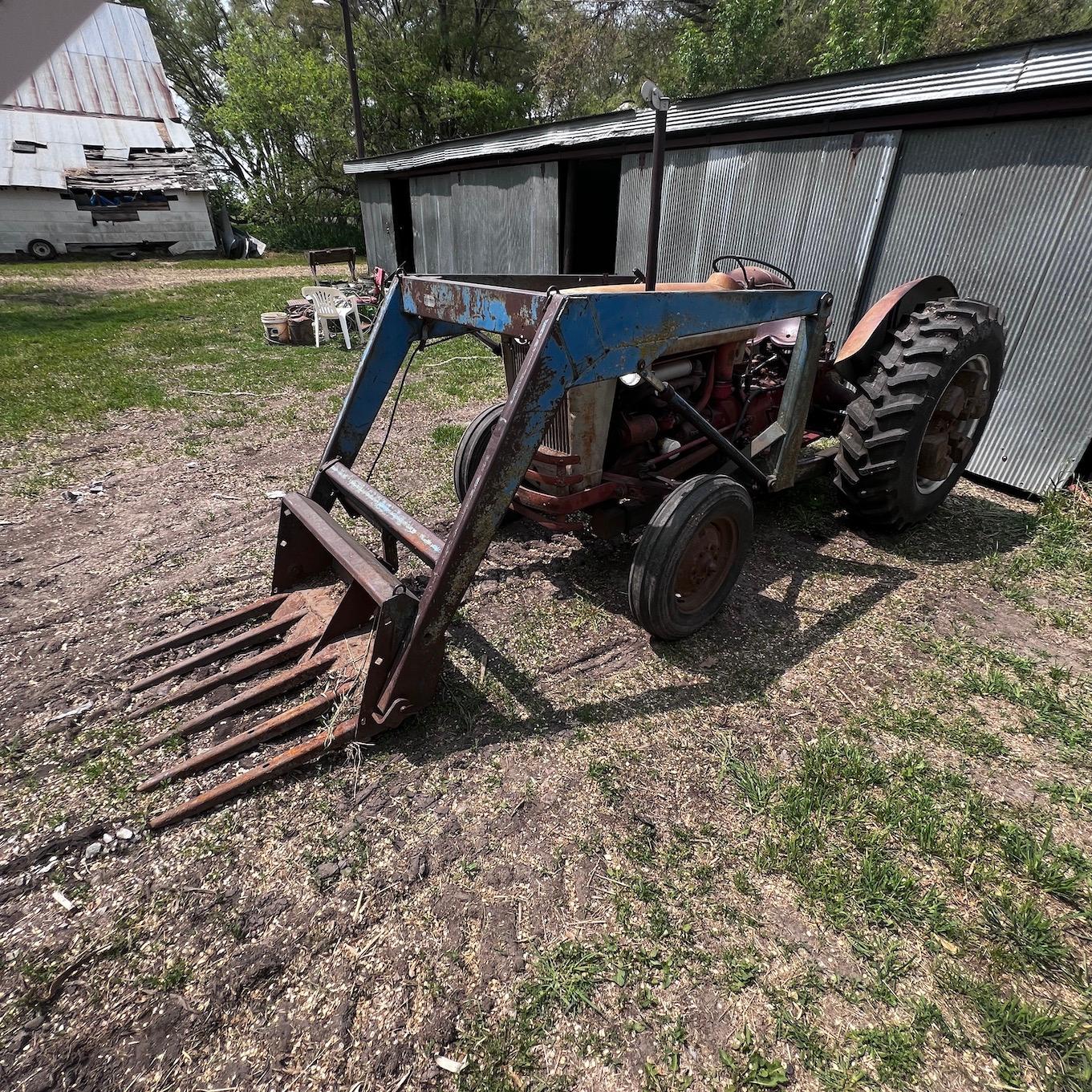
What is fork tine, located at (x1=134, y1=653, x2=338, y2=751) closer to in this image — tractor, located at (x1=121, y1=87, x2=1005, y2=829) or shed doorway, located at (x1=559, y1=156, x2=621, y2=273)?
tractor, located at (x1=121, y1=87, x2=1005, y2=829)

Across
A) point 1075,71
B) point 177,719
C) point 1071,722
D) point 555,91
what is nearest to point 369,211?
point 1075,71

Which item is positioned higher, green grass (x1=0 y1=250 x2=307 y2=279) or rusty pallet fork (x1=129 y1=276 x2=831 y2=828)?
rusty pallet fork (x1=129 y1=276 x2=831 y2=828)

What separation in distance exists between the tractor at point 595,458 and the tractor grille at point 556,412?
1 cm

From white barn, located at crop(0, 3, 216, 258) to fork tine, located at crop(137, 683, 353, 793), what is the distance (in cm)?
2526

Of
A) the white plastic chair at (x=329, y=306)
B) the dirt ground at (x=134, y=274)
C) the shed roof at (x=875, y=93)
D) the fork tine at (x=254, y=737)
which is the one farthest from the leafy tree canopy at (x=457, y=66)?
the fork tine at (x=254, y=737)

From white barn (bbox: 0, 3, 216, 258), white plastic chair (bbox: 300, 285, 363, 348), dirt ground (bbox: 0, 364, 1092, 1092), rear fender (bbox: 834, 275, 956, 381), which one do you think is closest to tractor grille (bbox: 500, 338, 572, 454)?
dirt ground (bbox: 0, 364, 1092, 1092)

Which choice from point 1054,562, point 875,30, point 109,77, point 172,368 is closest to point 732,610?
point 1054,562

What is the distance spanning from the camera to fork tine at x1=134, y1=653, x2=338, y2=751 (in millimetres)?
2459

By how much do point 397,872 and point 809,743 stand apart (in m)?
1.68

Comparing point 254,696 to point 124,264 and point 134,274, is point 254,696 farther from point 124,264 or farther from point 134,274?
point 124,264

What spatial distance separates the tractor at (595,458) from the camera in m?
2.32

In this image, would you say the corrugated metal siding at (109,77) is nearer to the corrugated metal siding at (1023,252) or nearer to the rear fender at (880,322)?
the corrugated metal siding at (1023,252)

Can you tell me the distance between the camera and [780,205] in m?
6.32

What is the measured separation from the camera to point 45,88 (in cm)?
2039
